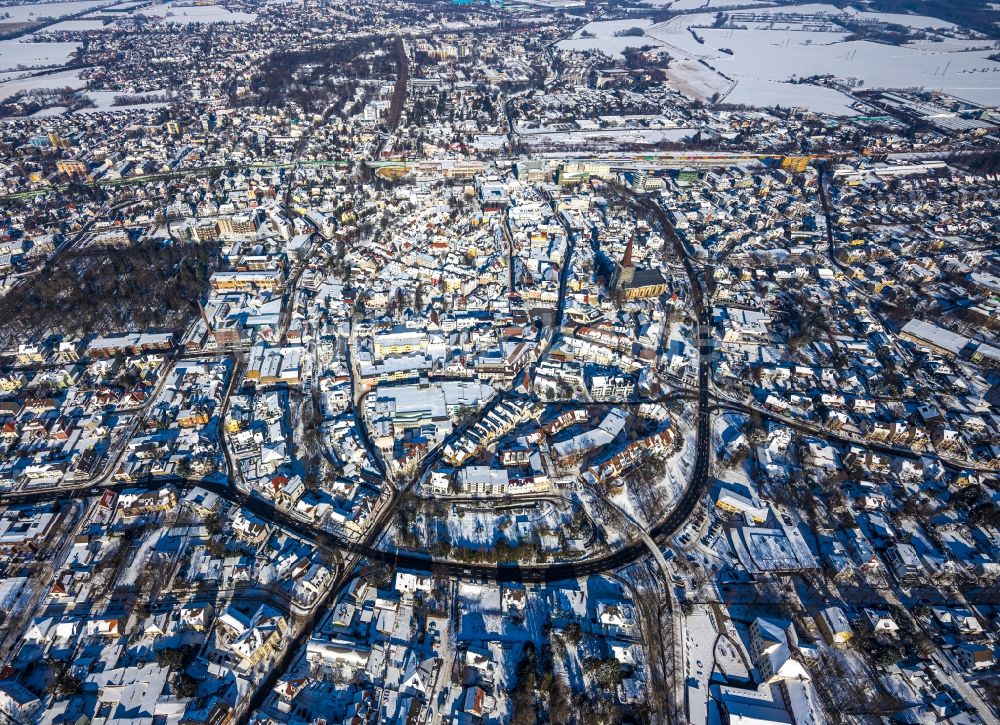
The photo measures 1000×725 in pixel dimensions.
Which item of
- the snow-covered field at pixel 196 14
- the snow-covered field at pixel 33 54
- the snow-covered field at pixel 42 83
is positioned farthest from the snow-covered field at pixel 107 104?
the snow-covered field at pixel 196 14

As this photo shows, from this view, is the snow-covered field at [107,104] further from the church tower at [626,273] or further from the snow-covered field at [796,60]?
the snow-covered field at [796,60]


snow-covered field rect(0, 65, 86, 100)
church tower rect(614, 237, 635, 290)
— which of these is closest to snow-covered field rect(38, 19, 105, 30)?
snow-covered field rect(0, 65, 86, 100)

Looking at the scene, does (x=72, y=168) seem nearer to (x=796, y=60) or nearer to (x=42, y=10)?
(x=796, y=60)

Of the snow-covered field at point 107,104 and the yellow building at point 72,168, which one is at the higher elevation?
the snow-covered field at point 107,104

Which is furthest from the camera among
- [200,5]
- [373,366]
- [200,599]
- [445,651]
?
[200,5]

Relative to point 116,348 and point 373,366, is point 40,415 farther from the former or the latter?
point 373,366

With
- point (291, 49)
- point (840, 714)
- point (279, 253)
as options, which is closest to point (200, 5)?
point (291, 49)
